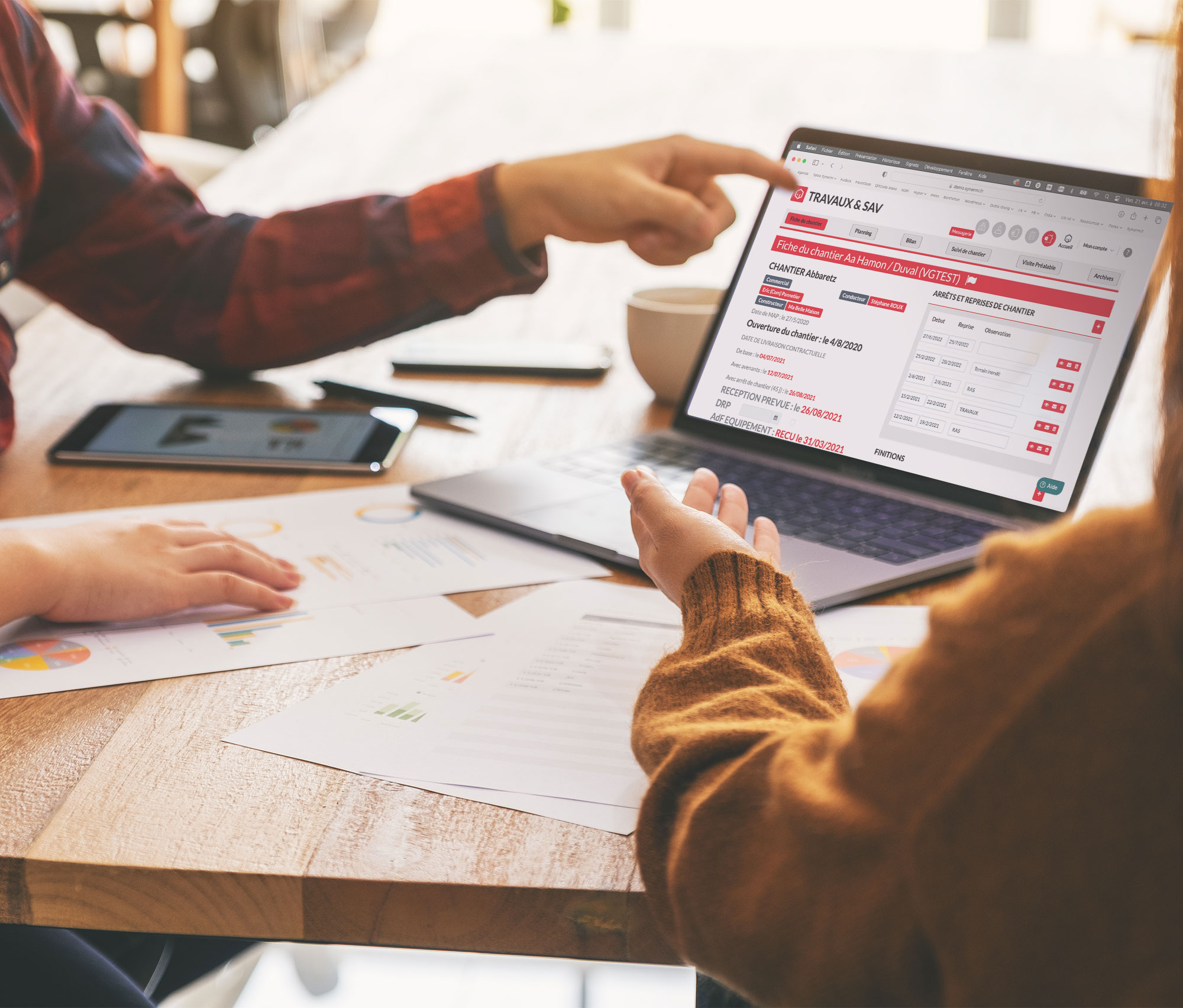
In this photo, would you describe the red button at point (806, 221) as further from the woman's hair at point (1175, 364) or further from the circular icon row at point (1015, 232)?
the woman's hair at point (1175, 364)

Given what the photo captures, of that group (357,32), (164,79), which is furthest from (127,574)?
(357,32)

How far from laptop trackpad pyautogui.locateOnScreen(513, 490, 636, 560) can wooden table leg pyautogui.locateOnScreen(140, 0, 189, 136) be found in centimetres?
286

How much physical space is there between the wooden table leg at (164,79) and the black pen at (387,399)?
98.6 inches

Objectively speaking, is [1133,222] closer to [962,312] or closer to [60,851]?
[962,312]

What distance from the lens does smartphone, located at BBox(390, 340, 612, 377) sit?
1.11 meters

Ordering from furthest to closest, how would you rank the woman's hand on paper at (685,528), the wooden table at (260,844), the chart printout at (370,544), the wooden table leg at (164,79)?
the wooden table leg at (164,79) < the chart printout at (370,544) < the woman's hand on paper at (685,528) < the wooden table at (260,844)

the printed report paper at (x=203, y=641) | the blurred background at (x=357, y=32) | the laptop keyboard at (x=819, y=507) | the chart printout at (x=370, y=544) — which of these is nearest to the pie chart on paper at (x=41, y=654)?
the printed report paper at (x=203, y=641)

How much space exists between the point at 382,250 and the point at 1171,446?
813 mm

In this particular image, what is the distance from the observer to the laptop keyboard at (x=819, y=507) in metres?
0.73

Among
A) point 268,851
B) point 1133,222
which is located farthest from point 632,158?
point 268,851

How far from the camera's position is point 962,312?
77cm

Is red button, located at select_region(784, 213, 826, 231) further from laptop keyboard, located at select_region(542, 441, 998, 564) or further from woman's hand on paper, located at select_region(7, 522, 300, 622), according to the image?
woman's hand on paper, located at select_region(7, 522, 300, 622)

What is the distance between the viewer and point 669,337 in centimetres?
99

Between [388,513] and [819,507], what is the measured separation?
0.98ft
